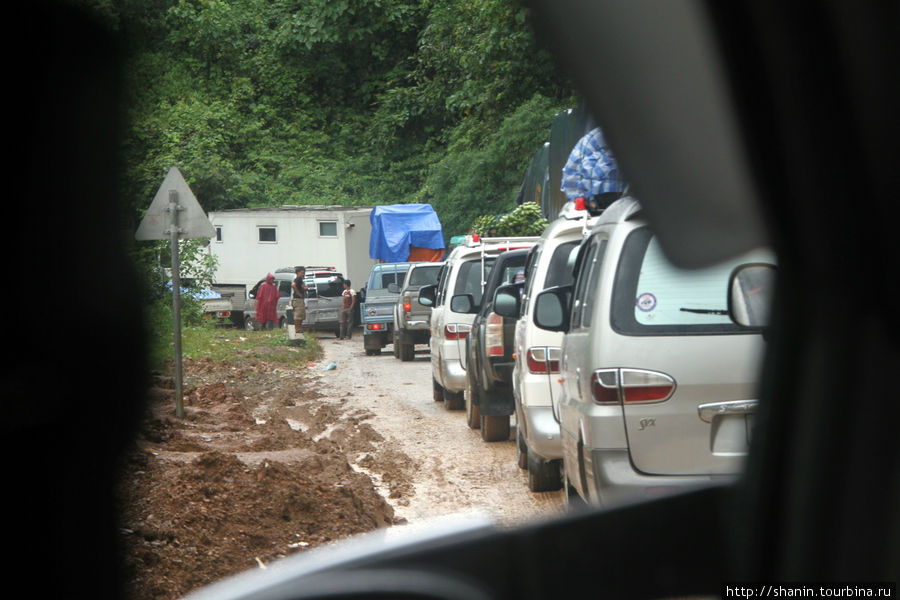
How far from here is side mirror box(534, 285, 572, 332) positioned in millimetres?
6641

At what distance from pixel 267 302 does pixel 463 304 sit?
64.0 ft

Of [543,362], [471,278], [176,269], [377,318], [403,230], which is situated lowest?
[377,318]

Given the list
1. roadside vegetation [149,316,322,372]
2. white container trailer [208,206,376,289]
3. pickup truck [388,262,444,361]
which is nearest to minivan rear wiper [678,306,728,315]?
roadside vegetation [149,316,322,372]

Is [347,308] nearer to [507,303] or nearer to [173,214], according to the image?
[173,214]

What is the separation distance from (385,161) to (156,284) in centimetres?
3022

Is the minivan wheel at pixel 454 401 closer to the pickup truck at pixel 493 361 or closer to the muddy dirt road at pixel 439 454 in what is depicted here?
the muddy dirt road at pixel 439 454

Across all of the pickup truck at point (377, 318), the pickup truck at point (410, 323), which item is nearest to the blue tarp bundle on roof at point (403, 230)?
the pickup truck at point (377, 318)

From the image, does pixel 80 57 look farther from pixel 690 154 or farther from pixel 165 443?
pixel 690 154

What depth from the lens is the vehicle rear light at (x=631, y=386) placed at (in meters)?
4.81

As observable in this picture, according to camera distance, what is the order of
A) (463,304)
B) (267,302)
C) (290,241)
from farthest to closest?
(290,241)
(267,302)
(463,304)

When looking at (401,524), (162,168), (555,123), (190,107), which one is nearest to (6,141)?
(162,168)

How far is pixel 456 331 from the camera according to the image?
1317 cm

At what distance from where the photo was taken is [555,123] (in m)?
16.4

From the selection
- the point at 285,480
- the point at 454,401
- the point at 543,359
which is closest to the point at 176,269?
the point at 454,401
